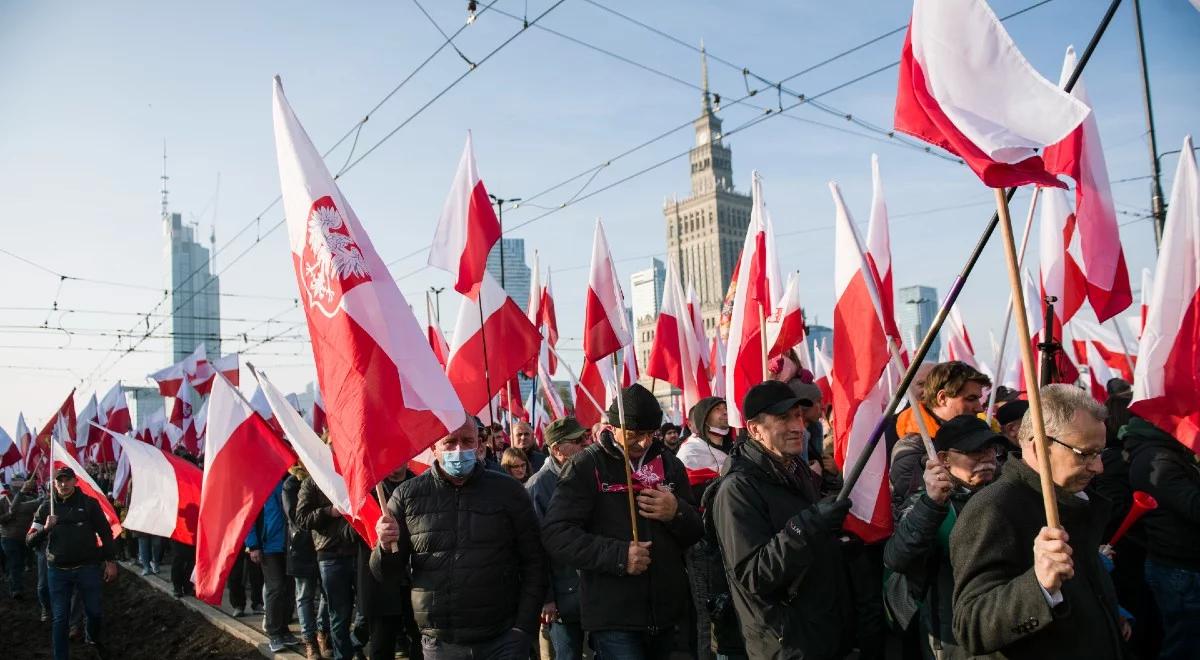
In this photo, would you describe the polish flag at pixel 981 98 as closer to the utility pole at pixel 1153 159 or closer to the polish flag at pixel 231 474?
the polish flag at pixel 231 474

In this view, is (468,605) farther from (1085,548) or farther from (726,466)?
(1085,548)

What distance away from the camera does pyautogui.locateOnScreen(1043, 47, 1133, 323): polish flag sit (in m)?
6.09

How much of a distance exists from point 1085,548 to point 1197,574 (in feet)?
9.92

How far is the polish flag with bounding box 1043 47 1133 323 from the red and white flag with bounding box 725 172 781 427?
2.31m

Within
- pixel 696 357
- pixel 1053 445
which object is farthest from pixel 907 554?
pixel 696 357

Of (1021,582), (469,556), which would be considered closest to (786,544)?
(1021,582)

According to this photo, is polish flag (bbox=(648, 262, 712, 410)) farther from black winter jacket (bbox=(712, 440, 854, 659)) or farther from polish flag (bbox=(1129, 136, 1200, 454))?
black winter jacket (bbox=(712, 440, 854, 659))

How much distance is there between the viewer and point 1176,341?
573 centimetres

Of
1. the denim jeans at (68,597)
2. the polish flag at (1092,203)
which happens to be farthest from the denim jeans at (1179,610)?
the denim jeans at (68,597)

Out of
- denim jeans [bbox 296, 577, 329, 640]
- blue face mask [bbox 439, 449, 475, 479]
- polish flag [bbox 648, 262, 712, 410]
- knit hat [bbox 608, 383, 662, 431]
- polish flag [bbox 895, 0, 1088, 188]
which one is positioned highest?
polish flag [bbox 895, 0, 1088, 188]

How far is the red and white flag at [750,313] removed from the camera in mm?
7949

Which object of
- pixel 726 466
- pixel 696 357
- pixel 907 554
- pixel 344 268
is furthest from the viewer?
pixel 696 357

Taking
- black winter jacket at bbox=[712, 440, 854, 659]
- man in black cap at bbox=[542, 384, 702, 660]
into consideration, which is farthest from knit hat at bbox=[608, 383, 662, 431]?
black winter jacket at bbox=[712, 440, 854, 659]

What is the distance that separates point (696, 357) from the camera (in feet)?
37.6
